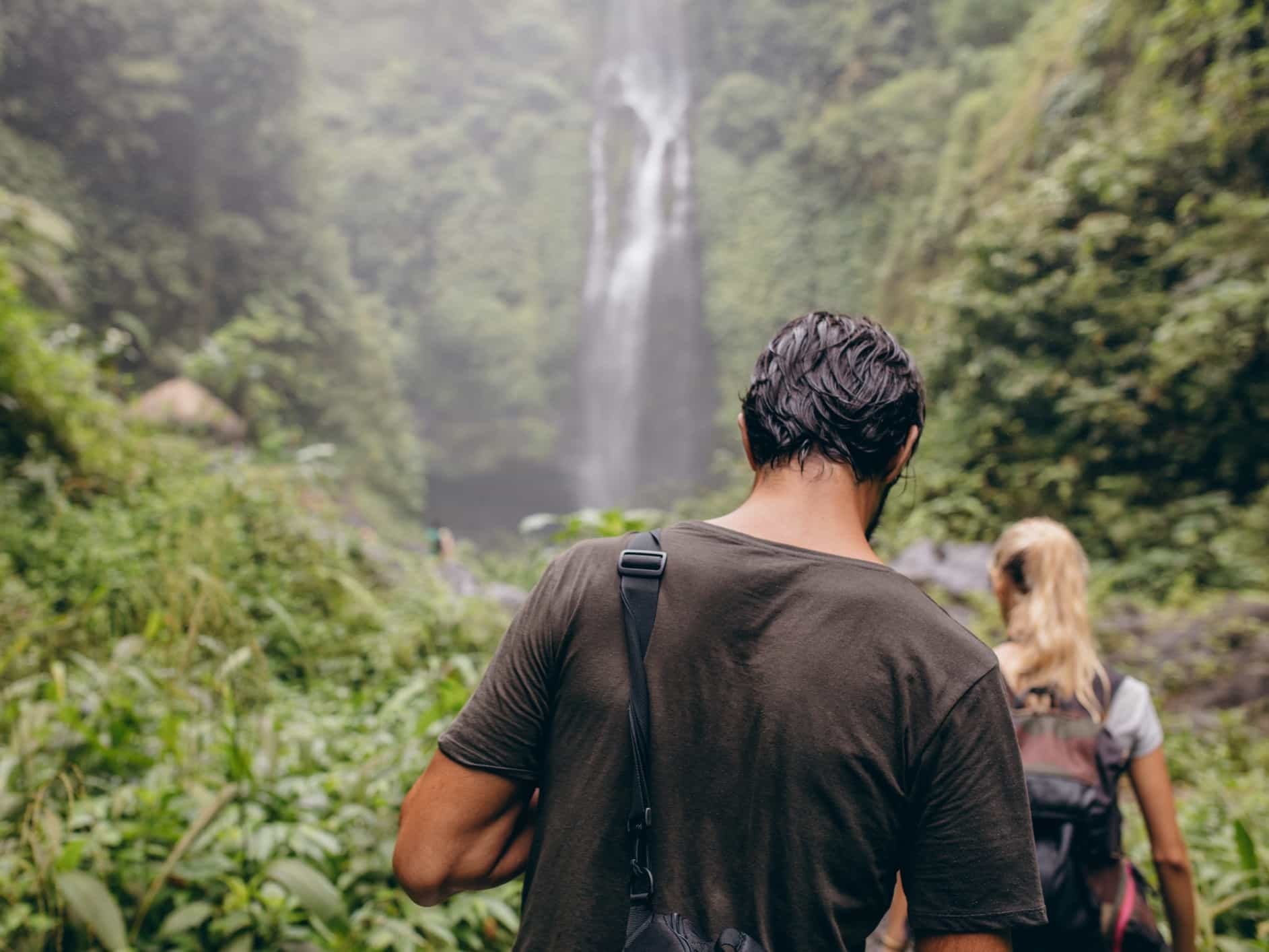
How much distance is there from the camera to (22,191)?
11102 mm

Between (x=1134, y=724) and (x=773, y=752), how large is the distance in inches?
54.5

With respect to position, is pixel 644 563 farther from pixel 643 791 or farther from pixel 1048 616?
pixel 1048 616

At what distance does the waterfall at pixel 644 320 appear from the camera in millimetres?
23141

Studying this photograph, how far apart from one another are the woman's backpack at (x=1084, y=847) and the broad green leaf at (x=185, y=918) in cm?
191

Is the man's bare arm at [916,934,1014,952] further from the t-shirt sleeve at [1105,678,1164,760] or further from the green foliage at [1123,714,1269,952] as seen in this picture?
the green foliage at [1123,714,1269,952]

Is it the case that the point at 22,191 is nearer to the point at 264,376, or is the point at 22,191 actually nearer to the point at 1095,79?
the point at 264,376

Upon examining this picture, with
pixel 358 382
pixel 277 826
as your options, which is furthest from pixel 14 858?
pixel 358 382

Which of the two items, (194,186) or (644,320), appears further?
(644,320)

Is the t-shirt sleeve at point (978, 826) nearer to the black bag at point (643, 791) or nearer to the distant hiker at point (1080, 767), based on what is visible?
the black bag at point (643, 791)

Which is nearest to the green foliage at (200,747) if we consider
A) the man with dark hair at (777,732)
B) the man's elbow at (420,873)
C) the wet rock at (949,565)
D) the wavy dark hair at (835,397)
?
the man's elbow at (420,873)

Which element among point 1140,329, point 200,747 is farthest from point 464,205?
point 200,747

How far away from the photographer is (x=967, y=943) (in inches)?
34.4

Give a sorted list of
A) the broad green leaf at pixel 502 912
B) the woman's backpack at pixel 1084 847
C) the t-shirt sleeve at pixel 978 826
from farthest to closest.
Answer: the broad green leaf at pixel 502 912 < the woman's backpack at pixel 1084 847 < the t-shirt sleeve at pixel 978 826

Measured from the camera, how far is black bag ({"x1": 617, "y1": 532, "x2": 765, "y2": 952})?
2.87 ft
